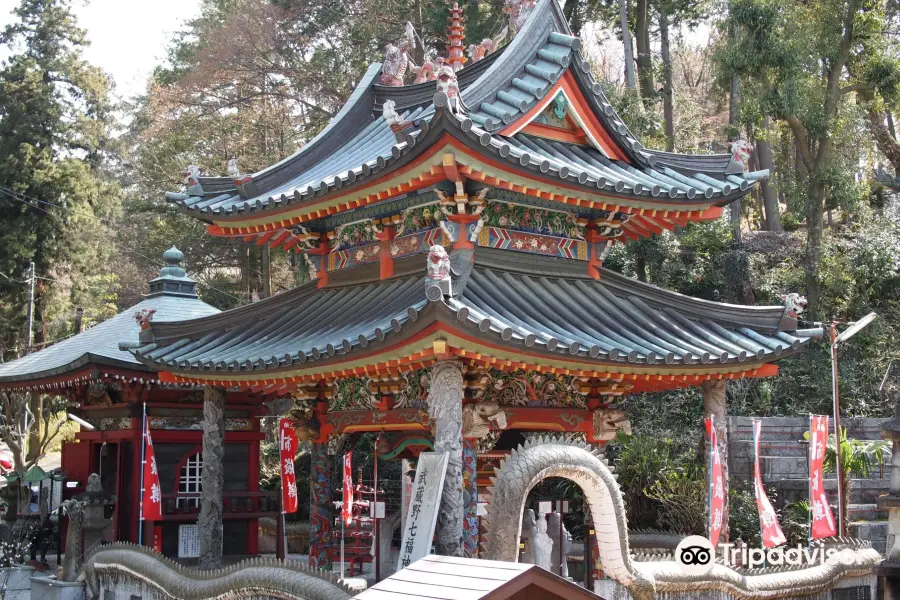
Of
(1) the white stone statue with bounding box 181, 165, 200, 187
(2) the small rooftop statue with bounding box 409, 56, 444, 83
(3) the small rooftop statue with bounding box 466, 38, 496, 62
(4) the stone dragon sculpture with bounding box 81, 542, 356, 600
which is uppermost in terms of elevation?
(3) the small rooftop statue with bounding box 466, 38, 496, 62

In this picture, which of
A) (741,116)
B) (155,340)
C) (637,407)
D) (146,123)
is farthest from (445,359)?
(146,123)

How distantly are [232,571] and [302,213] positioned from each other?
489 centimetres

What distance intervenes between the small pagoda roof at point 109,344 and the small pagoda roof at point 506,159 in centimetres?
385

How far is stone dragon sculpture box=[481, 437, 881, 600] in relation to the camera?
10.5 metres

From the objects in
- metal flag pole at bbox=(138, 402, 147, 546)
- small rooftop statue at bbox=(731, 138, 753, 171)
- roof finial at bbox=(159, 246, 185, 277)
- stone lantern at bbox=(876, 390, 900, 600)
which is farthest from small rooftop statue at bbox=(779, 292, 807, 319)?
roof finial at bbox=(159, 246, 185, 277)

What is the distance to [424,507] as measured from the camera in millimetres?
10961

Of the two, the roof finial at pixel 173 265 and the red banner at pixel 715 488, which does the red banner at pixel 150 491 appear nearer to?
the roof finial at pixel 173 265

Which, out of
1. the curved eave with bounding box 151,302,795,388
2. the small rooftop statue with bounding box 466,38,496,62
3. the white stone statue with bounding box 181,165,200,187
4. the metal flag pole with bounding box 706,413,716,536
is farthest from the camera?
the small rooftop statue with bounding box 466,38,496,62

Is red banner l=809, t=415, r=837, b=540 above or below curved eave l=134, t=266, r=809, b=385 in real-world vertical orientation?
below

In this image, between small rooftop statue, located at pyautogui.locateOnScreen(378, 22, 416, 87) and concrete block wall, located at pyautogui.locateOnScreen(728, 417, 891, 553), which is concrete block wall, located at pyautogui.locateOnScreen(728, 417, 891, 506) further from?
small rooftop statue, located at pyautogui.locateOnScreen(378, 22, 416, 87)

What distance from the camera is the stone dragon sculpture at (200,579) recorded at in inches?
424

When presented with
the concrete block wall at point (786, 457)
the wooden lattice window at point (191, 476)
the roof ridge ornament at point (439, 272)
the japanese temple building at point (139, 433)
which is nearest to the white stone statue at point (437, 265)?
the roof ridge ornament at point (439, 272)

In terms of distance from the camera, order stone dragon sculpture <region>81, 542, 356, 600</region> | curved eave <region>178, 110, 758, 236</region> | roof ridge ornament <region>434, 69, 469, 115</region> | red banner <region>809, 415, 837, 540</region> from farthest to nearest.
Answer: red banner <region>809, 415, 837, 540</region> → curved eave <region>178, 110, 758, 236</region> → roof ridge ornament <region>434, 69, 469, 115</region> → stone dragon sculpture <region>81, 542, 356, 600</region>

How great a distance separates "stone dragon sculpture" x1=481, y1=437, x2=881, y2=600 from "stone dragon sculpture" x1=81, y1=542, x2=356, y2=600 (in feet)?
5.83
